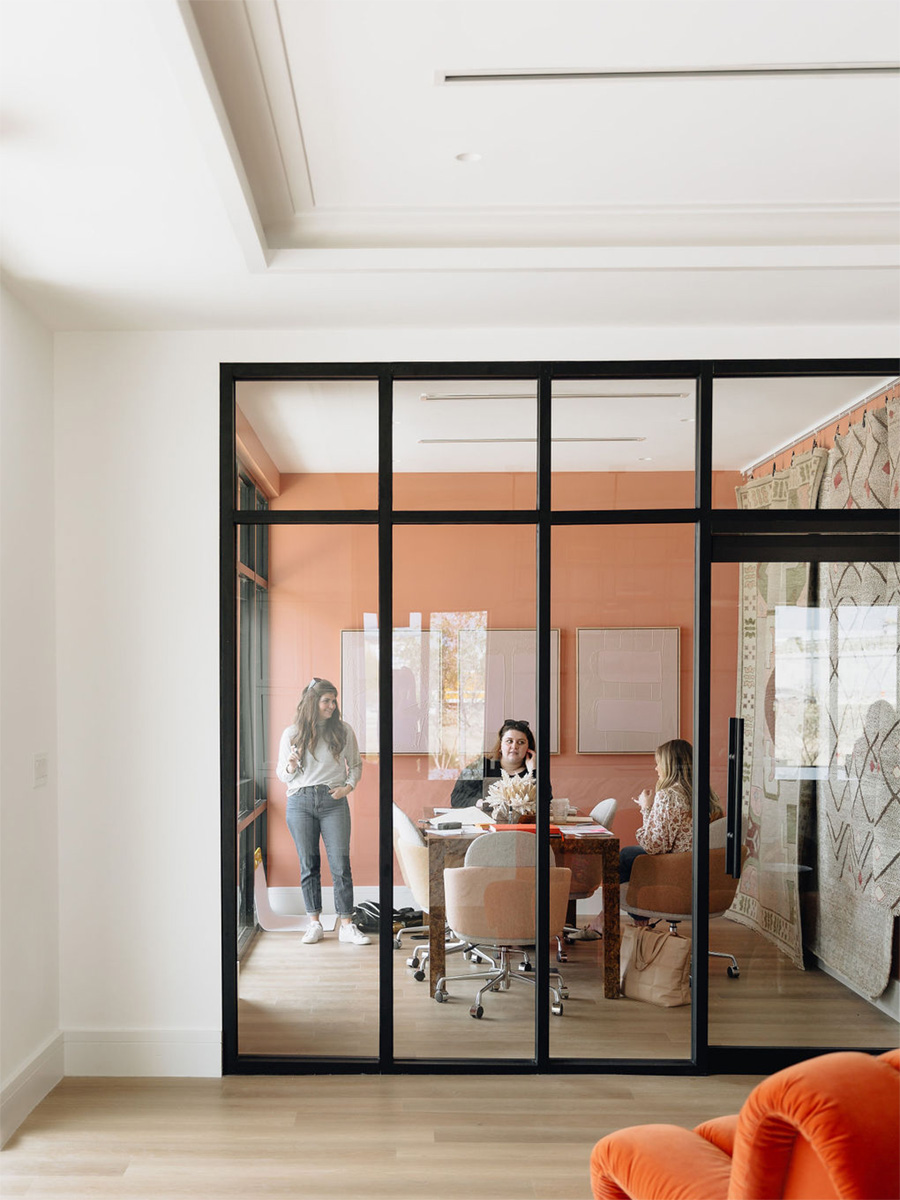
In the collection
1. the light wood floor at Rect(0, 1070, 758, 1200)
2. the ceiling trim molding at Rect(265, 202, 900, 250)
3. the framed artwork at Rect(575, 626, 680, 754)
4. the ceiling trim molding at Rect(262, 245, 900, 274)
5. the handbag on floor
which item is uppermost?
the ceiling trim molding at Rect(265, 202, 900, 250)

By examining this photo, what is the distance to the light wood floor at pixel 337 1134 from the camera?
2873mm

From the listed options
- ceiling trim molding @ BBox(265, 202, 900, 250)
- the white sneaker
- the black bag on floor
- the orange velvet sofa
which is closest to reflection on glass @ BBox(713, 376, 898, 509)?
ceiling trim molding @ BBox(265, 202, 900, 250)

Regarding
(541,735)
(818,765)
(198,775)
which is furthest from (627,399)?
(198,775)

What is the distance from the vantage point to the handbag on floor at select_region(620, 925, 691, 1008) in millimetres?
3658

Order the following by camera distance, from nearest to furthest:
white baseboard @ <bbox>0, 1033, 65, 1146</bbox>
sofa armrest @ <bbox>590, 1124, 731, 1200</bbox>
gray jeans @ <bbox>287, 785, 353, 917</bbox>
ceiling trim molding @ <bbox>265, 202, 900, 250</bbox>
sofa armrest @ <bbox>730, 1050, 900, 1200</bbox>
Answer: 1. sofa armrest @ <bbox>730, 1050, 900, 1200</bbox>
2. sofa armrest @ <bbox>590, 1124, 731, 1200</bbox>
3. ceiling trim molding @ <bbox>265, 202, 900, 250</bbox>
4. white baseboard @ <bbox>0, 1033, 65, 1146</bbox>
5. gray jeans @ <bbox>287, 785, 353, 917</bbox>

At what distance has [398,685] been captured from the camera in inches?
146

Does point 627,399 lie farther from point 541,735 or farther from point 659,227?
point 541,735

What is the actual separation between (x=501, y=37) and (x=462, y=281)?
1.07 meters

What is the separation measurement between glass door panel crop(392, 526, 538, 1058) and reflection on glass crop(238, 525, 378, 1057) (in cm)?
13

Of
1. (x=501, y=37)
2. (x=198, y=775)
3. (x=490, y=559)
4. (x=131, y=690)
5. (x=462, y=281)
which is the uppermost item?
(x=501, y=37)

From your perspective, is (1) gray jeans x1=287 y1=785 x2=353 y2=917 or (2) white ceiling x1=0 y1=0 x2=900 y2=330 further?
(1) gray jeans x1=287 y1=785 x2=353 y2=917

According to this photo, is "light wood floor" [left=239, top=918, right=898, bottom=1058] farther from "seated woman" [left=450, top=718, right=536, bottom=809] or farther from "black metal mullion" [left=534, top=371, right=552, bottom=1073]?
"seated woman" [left=450, top=718, right=536, bottom=809]

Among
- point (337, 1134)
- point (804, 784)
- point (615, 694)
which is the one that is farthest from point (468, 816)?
point (804, 784)

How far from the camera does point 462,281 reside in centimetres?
319
